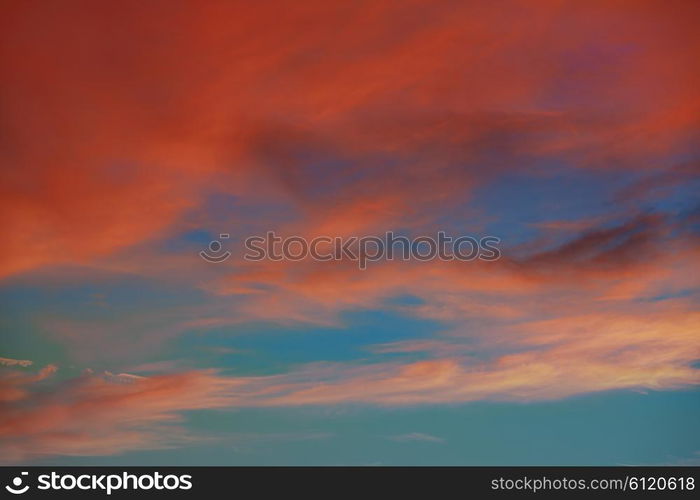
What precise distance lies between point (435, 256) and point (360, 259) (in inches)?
33.9

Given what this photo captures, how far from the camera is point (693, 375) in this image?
10.1 metres

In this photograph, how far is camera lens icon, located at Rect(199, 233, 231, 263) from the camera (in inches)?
401

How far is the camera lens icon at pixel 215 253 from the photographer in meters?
10.2

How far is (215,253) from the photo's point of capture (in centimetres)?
1019
